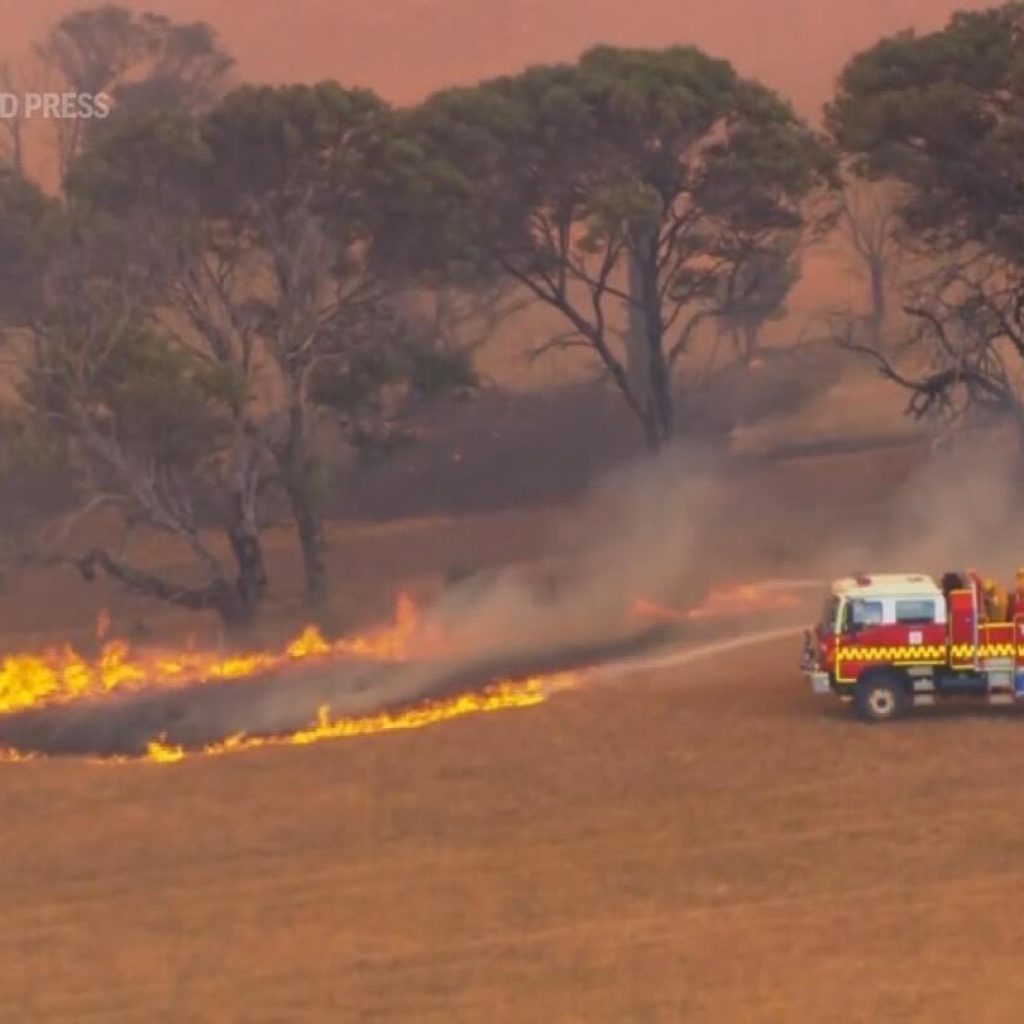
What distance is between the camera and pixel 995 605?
2066 centimetres

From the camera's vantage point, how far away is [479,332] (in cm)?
5256

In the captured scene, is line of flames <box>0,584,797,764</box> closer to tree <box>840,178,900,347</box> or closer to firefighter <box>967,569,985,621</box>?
firefighter <box>967,569,985,621</box>

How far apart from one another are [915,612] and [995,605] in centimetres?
80

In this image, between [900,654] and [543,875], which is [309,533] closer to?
[900,654]

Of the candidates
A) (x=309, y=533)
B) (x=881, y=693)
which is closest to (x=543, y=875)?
(x=881, y=693)

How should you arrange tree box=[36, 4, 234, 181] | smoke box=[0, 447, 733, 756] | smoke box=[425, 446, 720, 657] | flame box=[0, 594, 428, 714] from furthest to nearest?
1. tree box=[36, 4, 234, 181]
2. smoke box=[425, 446, 720, 657]
3. flame box=[0, 594, 428, 714]
4. smoke box=[0, 447, 733, 756]

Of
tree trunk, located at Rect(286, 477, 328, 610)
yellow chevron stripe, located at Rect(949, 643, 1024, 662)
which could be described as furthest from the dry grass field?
tree trunk, located at Rect(286, 477, 328, 610)

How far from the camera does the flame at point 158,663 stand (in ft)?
90.5

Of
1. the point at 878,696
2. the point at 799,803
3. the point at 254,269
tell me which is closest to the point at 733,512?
the point at 254,269

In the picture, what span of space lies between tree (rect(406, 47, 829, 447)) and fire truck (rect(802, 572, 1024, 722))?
62.4 ft

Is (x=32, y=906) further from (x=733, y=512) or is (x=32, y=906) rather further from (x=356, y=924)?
(x=733, y=512)

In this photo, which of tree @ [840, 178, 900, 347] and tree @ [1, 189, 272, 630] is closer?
tree @ [1, 189, 272, 630]

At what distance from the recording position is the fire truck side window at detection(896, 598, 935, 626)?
2052 cm

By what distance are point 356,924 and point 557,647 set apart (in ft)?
50.7
